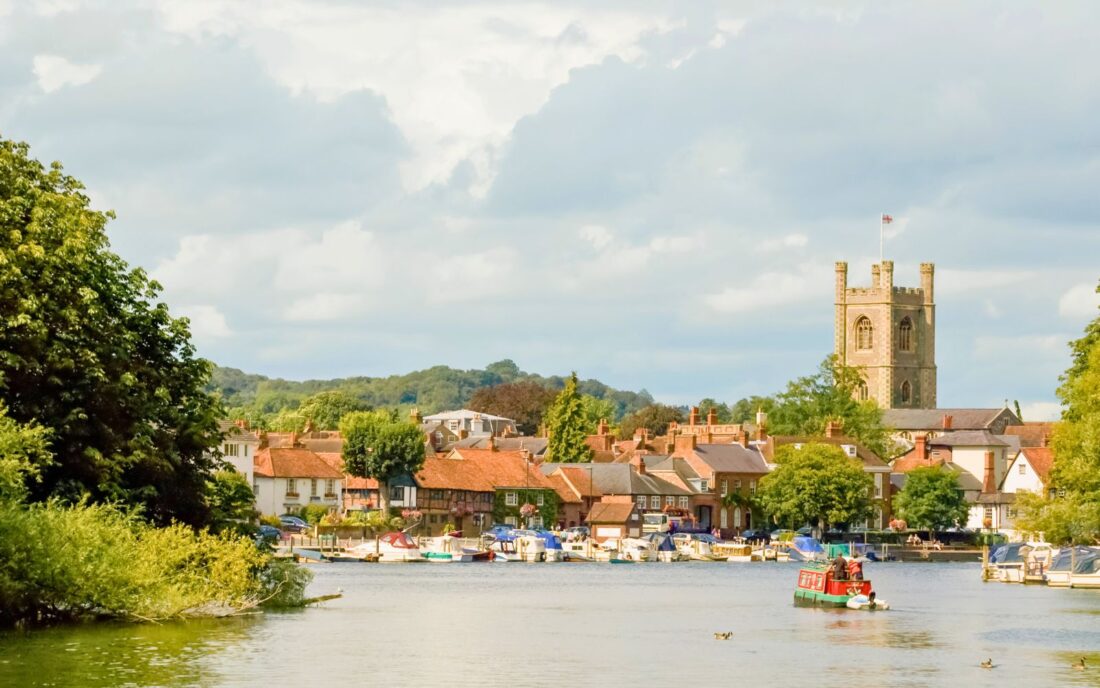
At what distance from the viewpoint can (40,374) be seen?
62562 millimetres

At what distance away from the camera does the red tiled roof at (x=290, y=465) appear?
173m

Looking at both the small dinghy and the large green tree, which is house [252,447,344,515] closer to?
the large green tree

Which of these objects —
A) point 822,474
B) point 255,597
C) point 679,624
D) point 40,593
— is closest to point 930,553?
point 822,474

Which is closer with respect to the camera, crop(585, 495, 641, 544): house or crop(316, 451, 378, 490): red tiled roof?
crop(316, 451, 378, 490): red tiled roof

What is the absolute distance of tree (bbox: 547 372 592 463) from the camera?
646 ft

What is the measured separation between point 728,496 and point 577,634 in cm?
11778

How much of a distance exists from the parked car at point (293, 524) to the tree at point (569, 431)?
3519cm

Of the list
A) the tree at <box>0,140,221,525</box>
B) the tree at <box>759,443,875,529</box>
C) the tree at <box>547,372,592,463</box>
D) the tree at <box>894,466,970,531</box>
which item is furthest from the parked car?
the tree at <box>0,140,221,525</box>

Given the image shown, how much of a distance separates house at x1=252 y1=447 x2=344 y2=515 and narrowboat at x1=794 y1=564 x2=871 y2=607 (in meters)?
88.5

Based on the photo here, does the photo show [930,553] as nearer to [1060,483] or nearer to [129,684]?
[1060,483]

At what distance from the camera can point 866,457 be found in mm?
194500

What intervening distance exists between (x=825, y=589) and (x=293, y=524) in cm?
8410

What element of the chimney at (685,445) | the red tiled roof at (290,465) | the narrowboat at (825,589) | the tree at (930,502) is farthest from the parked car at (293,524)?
the narrowboat at (825,589)

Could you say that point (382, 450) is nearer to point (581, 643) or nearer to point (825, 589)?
point (825, 589)
